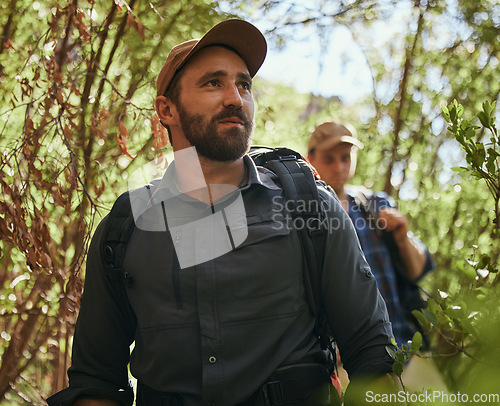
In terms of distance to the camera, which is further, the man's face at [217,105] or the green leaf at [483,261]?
the man's face at [217,105]

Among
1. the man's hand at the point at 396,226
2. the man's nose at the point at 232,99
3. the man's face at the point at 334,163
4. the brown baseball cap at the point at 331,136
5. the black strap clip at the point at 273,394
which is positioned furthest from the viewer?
the brown baseball cap at the point at 331,136

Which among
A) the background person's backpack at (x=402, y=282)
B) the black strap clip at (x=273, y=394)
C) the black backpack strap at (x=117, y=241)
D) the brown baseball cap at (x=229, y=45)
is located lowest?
the black strap clip at (x=273, y=394)

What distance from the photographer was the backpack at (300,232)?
1494 millimetres

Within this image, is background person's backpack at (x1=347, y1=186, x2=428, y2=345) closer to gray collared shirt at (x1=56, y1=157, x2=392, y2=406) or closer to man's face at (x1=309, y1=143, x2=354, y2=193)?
man's face at (x1=309, y1=143, x2=354, y2=193)

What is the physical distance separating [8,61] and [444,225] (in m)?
2.98

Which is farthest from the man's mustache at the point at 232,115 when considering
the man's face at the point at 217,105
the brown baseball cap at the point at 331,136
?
the brown baseball cap at the point at 331,136

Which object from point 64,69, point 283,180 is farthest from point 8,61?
point 283,180

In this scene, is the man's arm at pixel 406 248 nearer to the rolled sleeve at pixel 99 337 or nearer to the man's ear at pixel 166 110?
the man's ear at pixel 166 110

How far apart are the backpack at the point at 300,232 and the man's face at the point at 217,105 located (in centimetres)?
15

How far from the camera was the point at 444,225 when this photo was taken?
376 centimetres

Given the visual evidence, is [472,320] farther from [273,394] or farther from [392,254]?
[392,254]

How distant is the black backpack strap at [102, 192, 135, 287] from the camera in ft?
5.24

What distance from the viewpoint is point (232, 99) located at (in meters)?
1.70

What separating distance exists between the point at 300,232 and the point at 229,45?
2.38 feet
